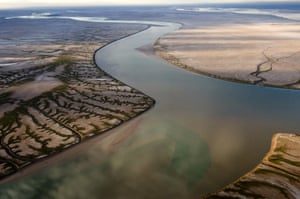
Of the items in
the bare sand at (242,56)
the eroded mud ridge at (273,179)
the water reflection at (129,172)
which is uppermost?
the bare sand at (242,56)

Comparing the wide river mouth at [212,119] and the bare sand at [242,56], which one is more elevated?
the bare sand at [242,56]

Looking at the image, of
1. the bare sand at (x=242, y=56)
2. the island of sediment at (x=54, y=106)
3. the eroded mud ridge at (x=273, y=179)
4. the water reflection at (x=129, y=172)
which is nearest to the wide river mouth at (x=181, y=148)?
the water reflection at (x=129, y=172)

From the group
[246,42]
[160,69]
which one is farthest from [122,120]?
[246,42]

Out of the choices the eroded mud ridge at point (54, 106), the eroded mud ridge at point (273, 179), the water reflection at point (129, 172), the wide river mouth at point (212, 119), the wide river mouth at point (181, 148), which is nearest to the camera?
the eroded mud ridge at point (273, 179)

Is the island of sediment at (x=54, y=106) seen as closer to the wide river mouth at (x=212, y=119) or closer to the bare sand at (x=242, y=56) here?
the wide river mouth at (x=212, y=119)

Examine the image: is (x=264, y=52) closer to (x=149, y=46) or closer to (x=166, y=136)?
(x=149, y=46)

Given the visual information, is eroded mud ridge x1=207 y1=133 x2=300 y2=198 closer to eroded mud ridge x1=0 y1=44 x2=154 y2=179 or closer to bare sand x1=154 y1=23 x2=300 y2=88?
eroded mud ridge x1=0 y1=44 x2=154 y2=179

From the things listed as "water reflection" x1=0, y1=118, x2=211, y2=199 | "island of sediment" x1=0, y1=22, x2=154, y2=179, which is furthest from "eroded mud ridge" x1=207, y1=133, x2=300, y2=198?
"island of sediment" x1=0, y1=22, x2=154, y2=179
